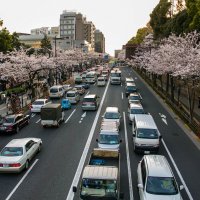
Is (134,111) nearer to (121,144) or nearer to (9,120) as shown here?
(121,144)

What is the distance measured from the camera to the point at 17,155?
65.5 feet

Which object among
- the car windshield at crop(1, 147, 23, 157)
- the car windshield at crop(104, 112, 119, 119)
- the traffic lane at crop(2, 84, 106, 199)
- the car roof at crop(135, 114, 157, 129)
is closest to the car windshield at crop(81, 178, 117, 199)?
the traffic lane at crop(2, 84, 106, 199)

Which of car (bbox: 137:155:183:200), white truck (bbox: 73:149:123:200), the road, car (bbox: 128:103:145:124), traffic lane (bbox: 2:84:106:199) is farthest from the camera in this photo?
car (bbox: 128:103:145:124)

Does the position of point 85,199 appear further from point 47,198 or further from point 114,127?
point 114,127

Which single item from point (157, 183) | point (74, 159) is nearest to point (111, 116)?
point (74, 159)

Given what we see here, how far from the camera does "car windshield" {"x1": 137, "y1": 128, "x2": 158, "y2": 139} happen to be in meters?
22.9

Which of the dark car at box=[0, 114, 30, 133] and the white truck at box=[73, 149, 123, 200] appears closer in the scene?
the white truck at box=[73, 149, 123, 200]

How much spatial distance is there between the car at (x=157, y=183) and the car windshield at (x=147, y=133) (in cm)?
626

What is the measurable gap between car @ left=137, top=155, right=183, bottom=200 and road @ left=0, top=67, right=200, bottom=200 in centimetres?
152

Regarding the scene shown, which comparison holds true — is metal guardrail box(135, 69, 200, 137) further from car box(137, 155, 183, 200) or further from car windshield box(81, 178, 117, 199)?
car windshield box(81, 178, 117, 199)

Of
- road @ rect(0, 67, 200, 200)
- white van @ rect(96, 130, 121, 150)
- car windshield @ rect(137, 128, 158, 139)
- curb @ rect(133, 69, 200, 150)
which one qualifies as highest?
car windshield @ rect(137, 128, 158, 139)

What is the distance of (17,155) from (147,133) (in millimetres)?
9452

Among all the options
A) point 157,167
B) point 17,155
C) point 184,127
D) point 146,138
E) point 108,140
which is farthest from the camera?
point 184,127

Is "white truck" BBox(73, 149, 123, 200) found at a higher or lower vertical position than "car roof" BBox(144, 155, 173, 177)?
lower
